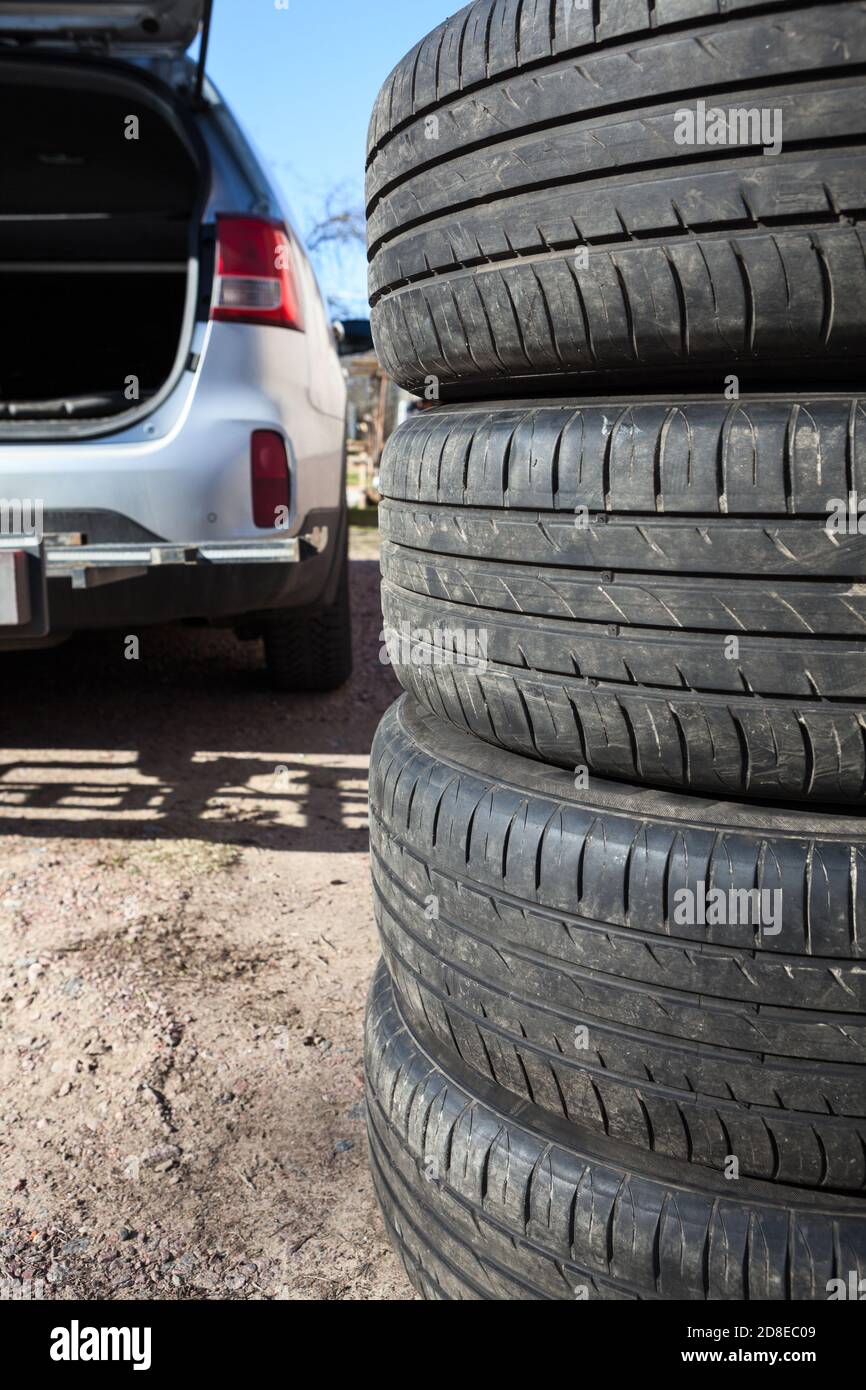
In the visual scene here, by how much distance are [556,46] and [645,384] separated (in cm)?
36

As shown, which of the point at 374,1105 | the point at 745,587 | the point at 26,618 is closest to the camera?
the point at 745,587

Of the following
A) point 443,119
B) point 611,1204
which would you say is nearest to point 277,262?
point 443,119

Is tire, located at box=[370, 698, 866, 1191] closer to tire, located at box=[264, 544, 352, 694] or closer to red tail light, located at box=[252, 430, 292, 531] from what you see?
red tail light, located at box=[252, 430, 292, 531]

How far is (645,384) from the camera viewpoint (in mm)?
1254

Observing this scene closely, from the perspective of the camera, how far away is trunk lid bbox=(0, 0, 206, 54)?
309cm

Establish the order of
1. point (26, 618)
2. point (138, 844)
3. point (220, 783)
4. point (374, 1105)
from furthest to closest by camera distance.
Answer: point (220, 783) < point (138, 844) < point (26, 618) < point (374, 1105)

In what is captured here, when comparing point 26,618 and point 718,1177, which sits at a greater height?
point 26,618

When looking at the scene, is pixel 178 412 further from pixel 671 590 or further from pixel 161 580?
pixel 671 590

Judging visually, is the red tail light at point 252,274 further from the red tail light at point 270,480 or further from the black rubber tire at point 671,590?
the black rubber tire at point 671,590

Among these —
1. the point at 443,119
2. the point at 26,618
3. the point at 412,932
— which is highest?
the point at 443,119

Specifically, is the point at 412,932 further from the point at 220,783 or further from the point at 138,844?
the point at 220,783

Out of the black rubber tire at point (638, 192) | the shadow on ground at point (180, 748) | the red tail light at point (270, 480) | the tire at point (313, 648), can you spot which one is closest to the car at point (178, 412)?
the red tail light at point (270, 480)

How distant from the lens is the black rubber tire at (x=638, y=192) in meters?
1.05

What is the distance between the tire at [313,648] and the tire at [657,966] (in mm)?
2949
